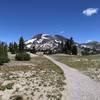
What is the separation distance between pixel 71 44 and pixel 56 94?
4570 inches

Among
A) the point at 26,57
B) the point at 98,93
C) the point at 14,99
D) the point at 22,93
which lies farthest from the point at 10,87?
the point at 26,57

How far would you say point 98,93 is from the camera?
16688mm

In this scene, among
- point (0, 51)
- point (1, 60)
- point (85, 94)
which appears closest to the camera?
→ point (85, 94)

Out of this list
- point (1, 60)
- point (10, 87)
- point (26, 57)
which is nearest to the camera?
point (10, 87)

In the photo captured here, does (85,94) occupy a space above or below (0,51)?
below

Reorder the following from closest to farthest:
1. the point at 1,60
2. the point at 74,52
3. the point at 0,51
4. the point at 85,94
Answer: the point at 85,94 < the point at 1,60 < the point at 0,51 < the point at 74,52

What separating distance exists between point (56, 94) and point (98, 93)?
3346 millimetres

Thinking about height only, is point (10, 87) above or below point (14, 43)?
below

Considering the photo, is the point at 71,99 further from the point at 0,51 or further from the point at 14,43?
the point at 14,43

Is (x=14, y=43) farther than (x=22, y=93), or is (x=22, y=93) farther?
(x=14, y=43)

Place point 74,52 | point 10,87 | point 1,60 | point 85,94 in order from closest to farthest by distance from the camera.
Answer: point 85,94
point 10,87
point 1,60
point 74,52

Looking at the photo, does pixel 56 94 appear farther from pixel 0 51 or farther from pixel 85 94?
pixel 0 51

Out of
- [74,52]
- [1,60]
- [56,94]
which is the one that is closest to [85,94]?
[56,94]

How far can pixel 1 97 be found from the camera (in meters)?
15.9
